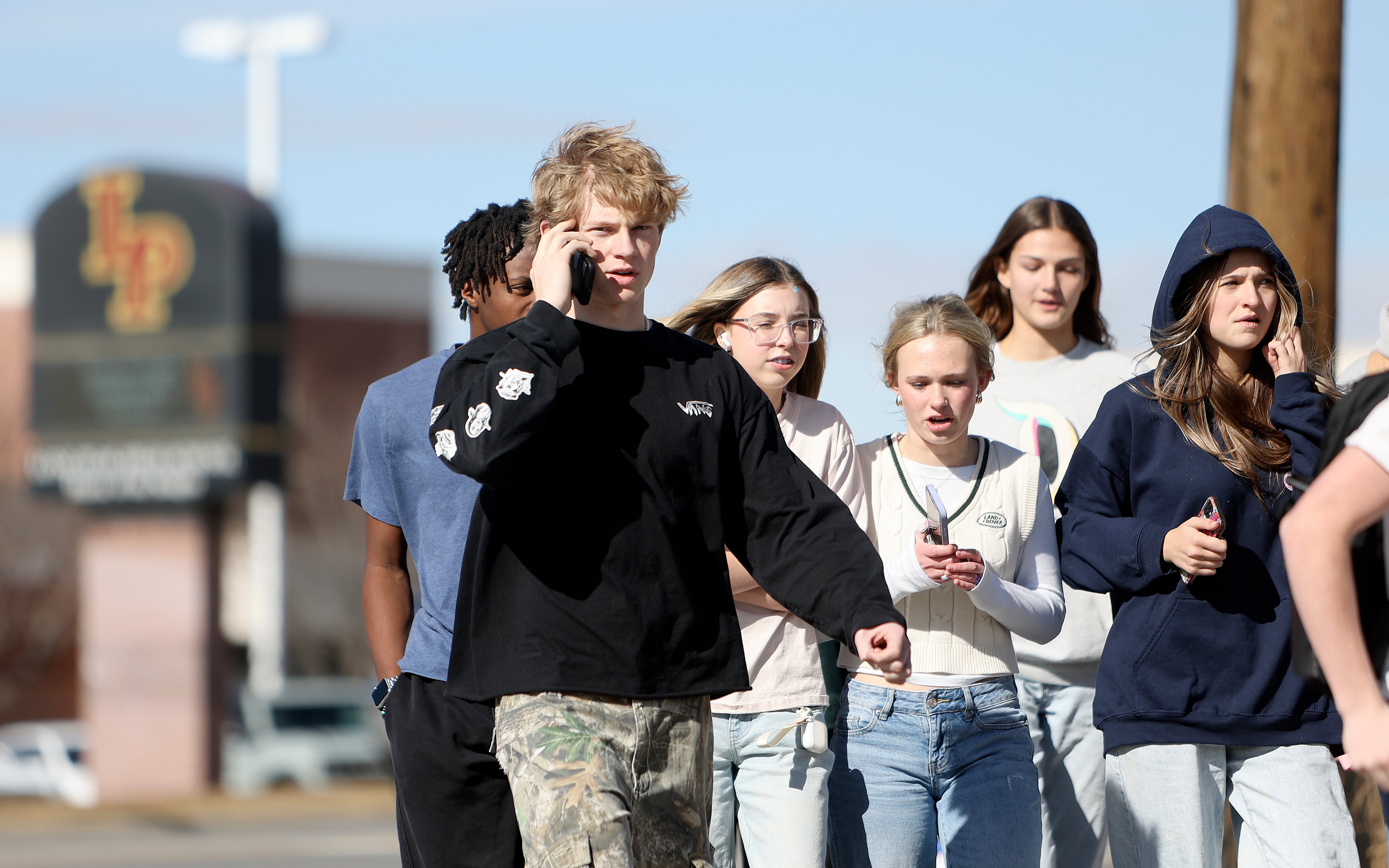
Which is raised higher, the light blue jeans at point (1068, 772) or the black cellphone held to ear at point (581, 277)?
the black cellphone held to ear at point (581, 277)

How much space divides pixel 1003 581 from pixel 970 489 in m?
0.32

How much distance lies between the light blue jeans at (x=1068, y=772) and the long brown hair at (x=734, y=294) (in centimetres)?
127

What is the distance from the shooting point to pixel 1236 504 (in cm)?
401

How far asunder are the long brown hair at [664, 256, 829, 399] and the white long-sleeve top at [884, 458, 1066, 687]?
57 cm

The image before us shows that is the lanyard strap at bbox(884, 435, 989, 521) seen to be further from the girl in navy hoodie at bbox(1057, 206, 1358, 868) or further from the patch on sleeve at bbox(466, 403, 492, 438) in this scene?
the patch on sleeve at bbox(466, 403, 492, 438)

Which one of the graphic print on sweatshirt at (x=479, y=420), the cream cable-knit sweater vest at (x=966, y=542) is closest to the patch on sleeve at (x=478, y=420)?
the graphic print on sweatshirt at (x=479, y=420)

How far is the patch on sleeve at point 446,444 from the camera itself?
10.6 feet

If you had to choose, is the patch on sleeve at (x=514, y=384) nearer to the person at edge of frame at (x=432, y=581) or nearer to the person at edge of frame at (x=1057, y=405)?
the person at edge of frame at (x=432, y=581)

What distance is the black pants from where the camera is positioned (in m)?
3.80

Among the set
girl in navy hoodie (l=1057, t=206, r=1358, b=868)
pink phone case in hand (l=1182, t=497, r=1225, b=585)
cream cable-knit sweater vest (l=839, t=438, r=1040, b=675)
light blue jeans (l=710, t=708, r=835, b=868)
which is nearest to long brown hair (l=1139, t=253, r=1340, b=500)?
girl in navy hoodie (l=1057, t=206, r=1358, b=868)

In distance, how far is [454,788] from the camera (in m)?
3.82

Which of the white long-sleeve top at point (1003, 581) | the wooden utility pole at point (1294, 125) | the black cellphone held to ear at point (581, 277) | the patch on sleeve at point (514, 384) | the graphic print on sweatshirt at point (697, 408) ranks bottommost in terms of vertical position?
the white long-sleeve top at point (1003, 581)

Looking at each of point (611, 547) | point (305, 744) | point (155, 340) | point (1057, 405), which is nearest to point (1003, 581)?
point (1057, 405)

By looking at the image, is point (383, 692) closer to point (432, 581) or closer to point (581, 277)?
point (432, 581)
